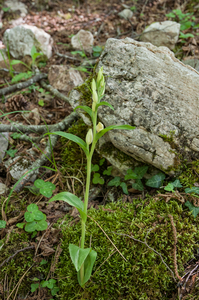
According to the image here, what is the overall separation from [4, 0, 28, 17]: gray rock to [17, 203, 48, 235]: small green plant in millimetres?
6365

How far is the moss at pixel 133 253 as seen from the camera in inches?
70.9

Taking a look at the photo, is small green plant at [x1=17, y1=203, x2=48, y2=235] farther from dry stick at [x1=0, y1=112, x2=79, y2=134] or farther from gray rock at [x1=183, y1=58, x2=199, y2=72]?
gray rock at [x1=183, y1=58, x2=199, y2=72]

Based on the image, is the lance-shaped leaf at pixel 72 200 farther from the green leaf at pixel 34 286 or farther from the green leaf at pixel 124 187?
the green leaf at pixel 34 286

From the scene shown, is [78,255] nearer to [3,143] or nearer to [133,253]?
[133,253]

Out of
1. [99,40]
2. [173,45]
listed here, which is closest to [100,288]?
[173,45]

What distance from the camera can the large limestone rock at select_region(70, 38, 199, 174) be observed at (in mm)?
2260

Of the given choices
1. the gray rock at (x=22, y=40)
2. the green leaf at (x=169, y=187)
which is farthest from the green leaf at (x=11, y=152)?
the gray rock at (x=22, y=40)

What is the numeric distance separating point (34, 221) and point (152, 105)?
182 centimetres

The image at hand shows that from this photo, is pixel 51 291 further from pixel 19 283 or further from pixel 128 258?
pixel 128 258

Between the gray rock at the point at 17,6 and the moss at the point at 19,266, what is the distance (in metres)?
6.62

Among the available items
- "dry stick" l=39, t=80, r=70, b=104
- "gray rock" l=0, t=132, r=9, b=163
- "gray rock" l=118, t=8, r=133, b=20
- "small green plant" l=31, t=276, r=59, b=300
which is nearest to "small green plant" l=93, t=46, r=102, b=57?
"dry stick" l=39, t=80, r=70, b=104

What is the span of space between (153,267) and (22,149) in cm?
225

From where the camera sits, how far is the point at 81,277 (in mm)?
1796

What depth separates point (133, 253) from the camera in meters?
1.91
